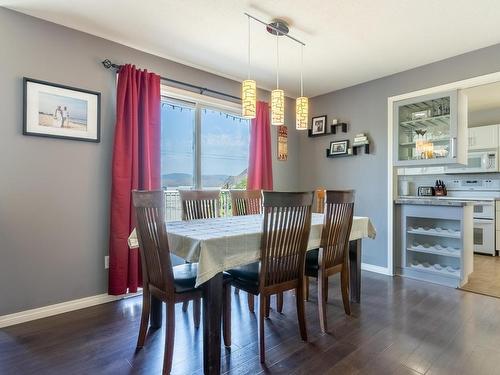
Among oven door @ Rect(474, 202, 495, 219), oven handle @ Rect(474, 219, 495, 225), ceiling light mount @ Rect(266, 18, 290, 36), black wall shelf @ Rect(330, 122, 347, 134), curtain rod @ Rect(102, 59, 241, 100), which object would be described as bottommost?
oven handle @ Rect(474, 219, 495, 225)

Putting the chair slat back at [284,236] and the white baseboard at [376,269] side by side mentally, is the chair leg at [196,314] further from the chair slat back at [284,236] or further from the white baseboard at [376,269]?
the white baseboard at [376,269]

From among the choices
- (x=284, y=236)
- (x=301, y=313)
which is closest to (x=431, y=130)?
(x=284, y=236)

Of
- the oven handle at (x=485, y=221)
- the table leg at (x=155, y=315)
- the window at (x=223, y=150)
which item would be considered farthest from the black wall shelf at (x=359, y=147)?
the table leg at (x=155, y=315)

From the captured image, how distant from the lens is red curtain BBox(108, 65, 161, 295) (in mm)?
2715

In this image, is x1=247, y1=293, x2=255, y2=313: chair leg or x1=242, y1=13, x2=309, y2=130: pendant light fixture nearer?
x1=242, y1=13, x2=309, y2=130: pendant light fixture

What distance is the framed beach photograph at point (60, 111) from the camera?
2.39 m

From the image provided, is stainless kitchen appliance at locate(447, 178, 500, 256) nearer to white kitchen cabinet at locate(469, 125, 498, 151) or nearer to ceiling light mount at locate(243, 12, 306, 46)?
white kitchen cabinet at locate(469, 125, 498, 151)

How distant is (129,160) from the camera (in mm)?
2773

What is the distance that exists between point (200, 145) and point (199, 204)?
43.3 inches

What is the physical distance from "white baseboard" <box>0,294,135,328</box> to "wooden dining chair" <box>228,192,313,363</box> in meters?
1.49

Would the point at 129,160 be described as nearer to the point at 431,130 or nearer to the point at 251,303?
the point at 251,303

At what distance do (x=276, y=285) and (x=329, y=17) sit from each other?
2.17 metres

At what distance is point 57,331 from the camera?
2172 mm

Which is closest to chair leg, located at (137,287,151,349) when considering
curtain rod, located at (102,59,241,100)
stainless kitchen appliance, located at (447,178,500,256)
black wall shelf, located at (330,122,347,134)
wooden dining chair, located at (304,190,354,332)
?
wooden dining chair, located at (304,190,354,332)
